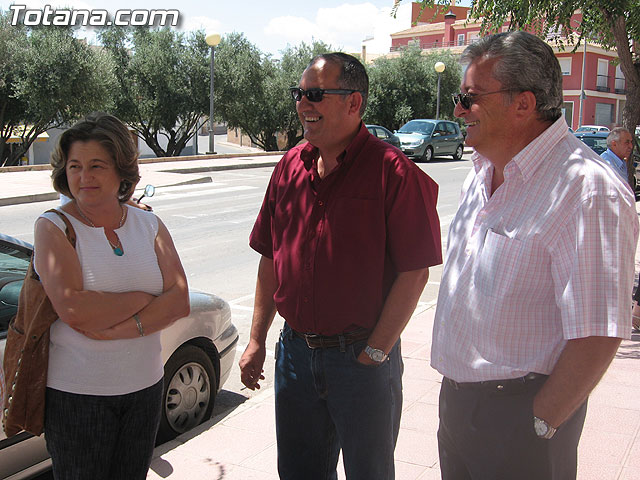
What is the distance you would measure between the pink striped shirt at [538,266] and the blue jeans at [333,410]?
1.00 feet

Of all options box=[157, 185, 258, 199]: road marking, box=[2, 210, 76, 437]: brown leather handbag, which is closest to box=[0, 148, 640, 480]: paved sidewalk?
box=[2, 210, 76, 437]: brown leather handbag

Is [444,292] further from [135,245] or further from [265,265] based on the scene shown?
[135,245]

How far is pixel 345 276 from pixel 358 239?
14cm

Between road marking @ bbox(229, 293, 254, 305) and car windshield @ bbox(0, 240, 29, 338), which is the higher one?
car windshield @ bbox(0, 240, 29, 338)

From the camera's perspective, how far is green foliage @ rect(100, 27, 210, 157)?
28922mm

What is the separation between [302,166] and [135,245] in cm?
70

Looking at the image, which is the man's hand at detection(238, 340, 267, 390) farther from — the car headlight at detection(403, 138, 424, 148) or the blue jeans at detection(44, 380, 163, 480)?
the car headlight at detection(403, 138, 424, 148)

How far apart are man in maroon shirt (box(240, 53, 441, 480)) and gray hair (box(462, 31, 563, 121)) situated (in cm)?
51

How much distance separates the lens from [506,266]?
196cm

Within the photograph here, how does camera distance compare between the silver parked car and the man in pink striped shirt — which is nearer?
the man in pink striped shirt

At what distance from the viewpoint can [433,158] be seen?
92.9ft

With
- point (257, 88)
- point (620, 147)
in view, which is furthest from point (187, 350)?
point (257, 88)

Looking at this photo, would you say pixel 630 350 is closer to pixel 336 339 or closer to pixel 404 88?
pixel 336 339

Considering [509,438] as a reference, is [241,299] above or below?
below
